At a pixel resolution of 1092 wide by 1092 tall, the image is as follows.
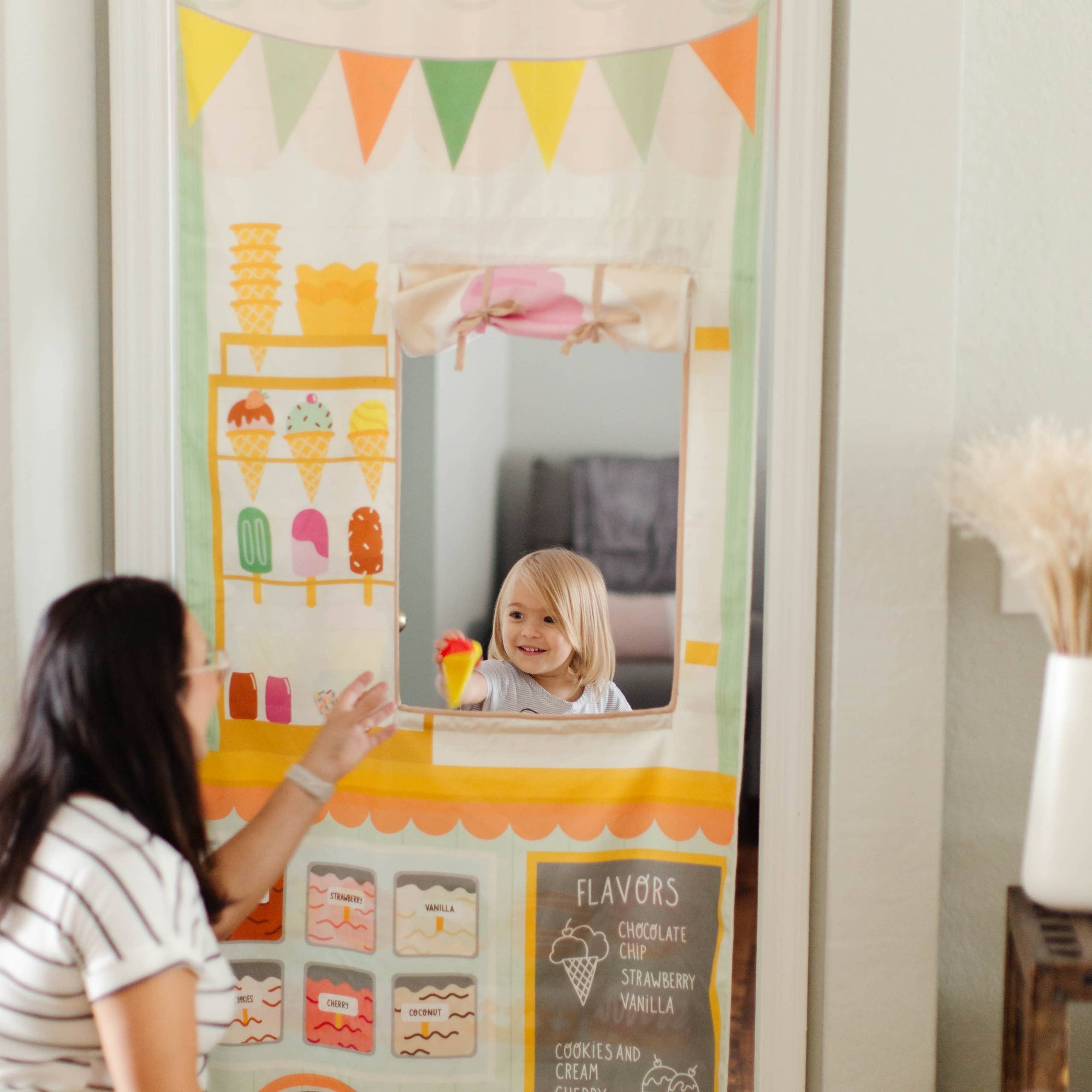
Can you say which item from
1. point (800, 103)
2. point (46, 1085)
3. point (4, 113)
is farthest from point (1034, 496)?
point (4, 113)

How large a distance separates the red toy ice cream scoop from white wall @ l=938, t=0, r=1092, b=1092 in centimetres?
72

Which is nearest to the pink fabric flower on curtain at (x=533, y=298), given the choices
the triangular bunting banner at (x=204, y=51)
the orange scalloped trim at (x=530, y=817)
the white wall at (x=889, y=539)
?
the white wall at (x=889, y=539)

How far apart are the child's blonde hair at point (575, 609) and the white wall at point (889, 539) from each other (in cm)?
60

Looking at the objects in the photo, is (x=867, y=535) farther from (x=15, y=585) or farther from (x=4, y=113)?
(x=4, y=113)

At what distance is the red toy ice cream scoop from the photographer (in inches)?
63.6

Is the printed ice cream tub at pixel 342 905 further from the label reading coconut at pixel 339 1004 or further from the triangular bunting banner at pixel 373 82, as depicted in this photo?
the triangular bunting banner at pixel 373 82

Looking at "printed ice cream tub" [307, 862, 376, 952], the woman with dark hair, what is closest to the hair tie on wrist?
the woman with dark hair

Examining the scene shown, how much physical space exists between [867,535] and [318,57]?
1.05 m

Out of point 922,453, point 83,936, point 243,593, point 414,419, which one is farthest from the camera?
point 414,419

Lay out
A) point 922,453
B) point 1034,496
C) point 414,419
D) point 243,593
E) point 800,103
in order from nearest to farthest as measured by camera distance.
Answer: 1. point 1034,496
2. point 922,453
3. point 800,103
4. point 243,593
5. point 414,419

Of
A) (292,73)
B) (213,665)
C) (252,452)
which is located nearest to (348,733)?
(213,665)

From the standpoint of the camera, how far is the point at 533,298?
58.4 inches

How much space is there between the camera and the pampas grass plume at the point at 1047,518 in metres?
1.09

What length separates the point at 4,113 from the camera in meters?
1.42
